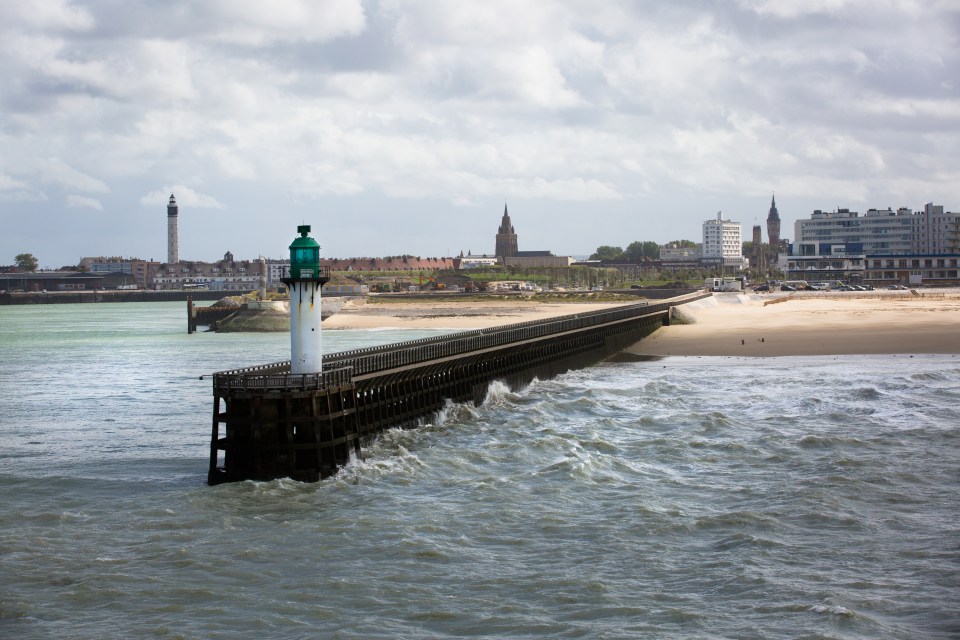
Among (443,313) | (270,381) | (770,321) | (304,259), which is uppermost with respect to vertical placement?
(304,259)

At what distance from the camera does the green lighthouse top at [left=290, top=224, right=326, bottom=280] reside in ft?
102

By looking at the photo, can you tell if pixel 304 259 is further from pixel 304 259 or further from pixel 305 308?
pixel 305 308

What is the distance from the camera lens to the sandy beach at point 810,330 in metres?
71.6

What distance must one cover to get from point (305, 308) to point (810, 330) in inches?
2471

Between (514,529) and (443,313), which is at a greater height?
(443,313)

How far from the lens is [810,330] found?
8456 centimetres

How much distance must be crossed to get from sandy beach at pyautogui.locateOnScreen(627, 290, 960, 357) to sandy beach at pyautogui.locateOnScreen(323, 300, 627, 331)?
20410 millimetres

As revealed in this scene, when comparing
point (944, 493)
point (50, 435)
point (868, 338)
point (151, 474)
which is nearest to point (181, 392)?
point (50, 435)

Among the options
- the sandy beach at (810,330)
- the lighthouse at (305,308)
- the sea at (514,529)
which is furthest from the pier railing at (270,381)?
the sandy beach at (810,330)

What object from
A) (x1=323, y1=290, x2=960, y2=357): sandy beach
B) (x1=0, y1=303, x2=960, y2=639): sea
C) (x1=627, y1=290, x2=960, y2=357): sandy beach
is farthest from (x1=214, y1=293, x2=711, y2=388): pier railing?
(x1=323, y1=290, x2=960, y2=357): sandy beach

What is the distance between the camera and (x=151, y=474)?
30.5 metres

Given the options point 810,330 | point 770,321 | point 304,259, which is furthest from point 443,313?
point 304,259

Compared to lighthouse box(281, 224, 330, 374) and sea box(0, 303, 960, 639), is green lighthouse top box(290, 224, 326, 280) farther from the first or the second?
sea box(0, 303, 960, 639)

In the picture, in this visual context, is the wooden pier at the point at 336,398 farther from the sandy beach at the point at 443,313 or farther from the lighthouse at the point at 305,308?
the sandy beach at the point at 443,313
